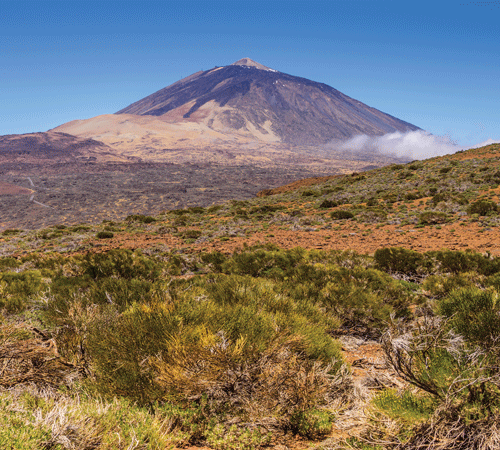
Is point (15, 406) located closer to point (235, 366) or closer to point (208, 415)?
point (208, 415)

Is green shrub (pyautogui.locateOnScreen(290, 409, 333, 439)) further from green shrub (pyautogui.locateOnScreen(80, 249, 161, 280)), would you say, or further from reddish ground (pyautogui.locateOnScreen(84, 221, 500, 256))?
reddish ground (pyautogui.locateOnScreen(84, 221, 500, 256))

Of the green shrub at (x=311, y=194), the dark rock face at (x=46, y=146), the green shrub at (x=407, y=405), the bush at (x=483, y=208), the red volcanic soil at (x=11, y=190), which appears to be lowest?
the green shrub at (x=407, y=405)

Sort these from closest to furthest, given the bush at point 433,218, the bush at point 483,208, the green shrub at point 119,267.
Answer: the green shrub at point 119,267
the bush at point 433,218
the bush at point 483,208

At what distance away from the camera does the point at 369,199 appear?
20.6 metres

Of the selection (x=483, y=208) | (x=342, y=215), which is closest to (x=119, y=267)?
(x=342, y=215)

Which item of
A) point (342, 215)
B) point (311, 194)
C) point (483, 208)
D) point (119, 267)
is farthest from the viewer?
point (311, 194)

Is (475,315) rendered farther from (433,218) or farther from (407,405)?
(433,218)

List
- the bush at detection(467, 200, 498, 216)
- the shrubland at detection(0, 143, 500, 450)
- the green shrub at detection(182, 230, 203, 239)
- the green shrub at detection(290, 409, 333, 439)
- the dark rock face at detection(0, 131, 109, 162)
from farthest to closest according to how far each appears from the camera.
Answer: the dark rock face at detection(0, 131, 109, 162)
the green shrub at detection(182, 230, 203, 239)
the bush at detection(467, 200, 498, 216)
the green shrub at detection(290, 409, 333, 439)
the shrubland at detection(0, 143, 500, 450)

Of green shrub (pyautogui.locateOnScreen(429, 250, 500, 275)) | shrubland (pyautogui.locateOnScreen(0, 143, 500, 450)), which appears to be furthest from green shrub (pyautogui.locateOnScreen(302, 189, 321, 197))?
shrubland (pyautogui.locateOnScreen(0, 143, 500, 450))

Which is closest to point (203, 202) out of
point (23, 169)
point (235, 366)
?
point (235, 366)

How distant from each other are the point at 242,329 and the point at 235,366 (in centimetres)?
42

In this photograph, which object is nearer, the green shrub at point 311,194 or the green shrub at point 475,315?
the green shrub at point 475,315

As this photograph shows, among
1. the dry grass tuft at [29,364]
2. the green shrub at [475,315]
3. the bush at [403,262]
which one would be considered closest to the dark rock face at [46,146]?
the bush at [403,262]

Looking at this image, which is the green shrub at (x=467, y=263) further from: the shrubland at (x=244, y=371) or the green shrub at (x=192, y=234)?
the green shrub at (x=192, y=234)
